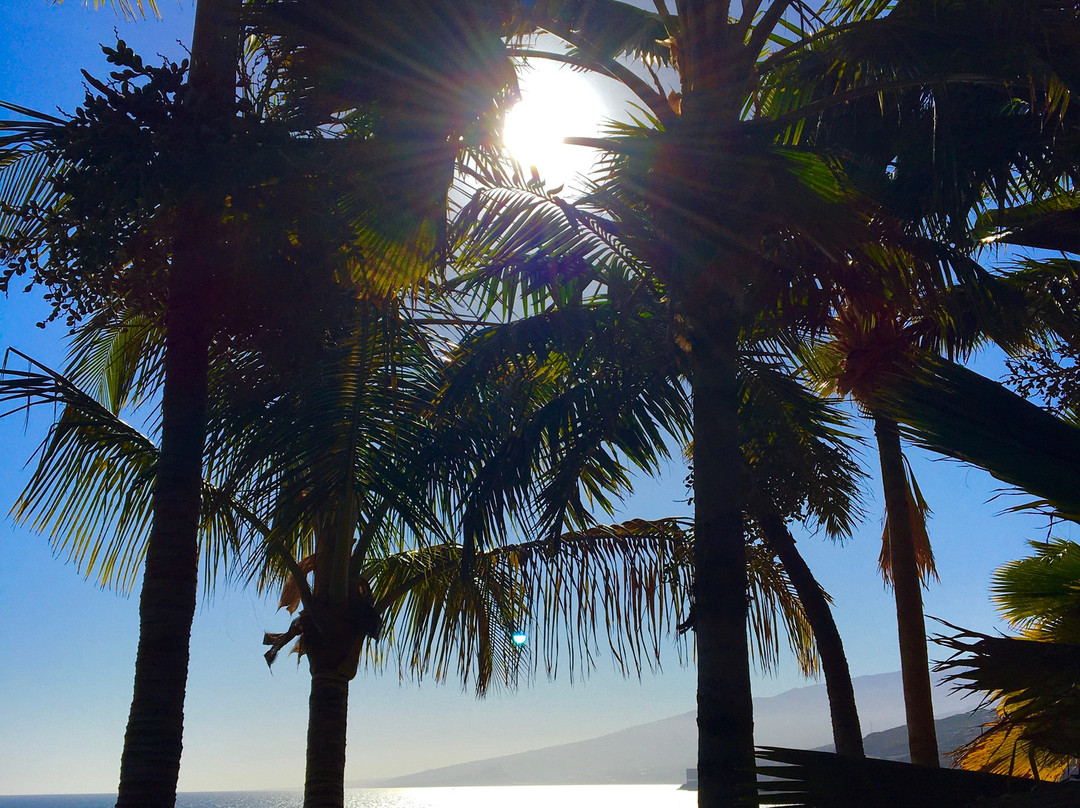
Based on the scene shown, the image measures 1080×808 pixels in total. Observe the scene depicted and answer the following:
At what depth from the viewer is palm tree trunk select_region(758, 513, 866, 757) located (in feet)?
29.7

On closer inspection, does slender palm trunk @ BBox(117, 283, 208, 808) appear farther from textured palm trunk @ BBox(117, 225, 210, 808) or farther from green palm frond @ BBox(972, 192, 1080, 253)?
green palm frond @ BBox(972, 192, 1080, 253)

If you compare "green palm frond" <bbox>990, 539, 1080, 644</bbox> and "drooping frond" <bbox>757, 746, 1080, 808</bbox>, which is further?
"green palm frond" <bbox>990, 539, 1080, 644</bbox>

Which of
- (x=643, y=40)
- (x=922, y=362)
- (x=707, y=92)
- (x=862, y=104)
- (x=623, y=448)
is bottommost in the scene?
(x=922, y=362)

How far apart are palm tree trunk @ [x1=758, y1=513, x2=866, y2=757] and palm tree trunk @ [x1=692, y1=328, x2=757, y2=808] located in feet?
9.01

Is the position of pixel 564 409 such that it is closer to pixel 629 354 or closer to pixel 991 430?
pixel 629 354

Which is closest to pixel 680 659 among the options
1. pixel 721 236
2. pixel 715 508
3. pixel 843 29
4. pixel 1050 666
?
pixel 715 508

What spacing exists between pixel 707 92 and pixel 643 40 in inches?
137

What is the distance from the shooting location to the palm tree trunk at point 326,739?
8688mm

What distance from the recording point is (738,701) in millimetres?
6242

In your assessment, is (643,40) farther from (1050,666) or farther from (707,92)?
(1050,666)

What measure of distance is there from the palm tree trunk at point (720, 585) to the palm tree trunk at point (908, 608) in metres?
3.44

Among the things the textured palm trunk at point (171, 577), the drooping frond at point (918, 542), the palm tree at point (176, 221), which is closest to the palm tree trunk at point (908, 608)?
the drooping frond at point (918, 542)

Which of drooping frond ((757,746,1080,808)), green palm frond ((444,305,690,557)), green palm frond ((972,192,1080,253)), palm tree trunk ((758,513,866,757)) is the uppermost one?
green palm frond ((972,192,1080,253))

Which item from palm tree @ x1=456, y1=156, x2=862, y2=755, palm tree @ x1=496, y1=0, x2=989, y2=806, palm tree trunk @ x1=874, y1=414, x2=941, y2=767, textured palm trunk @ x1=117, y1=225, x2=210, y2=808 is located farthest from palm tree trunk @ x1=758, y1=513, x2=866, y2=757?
textured palm trunk @ x1=117, y1=225, x2=210, y2=808
